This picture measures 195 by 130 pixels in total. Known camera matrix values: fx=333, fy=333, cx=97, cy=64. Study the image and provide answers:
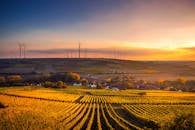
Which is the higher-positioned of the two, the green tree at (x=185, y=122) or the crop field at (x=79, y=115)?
the green tree at (x=185, y=122)

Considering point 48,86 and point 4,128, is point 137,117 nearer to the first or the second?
point 4,128

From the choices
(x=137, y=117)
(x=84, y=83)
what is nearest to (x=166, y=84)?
(x=84, y=83)

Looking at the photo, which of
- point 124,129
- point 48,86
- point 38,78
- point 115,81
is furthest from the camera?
point 115,81

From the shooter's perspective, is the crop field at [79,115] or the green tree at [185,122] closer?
the green tree at [185,122]

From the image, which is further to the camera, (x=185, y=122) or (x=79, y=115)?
(x=79, y=115)

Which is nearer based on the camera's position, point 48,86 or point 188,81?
point 48,86

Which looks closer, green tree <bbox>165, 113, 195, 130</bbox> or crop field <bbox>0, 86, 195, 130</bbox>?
green tree <bbox>165, 113, 195, 130</bbox>

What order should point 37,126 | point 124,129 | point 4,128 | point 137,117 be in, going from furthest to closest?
point 137,117 → point 124,129 → point 37,126 → point 4,128

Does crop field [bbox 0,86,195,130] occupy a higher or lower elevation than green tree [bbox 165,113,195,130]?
lower

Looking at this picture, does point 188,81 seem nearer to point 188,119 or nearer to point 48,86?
point 48,86

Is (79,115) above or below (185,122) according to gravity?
below
